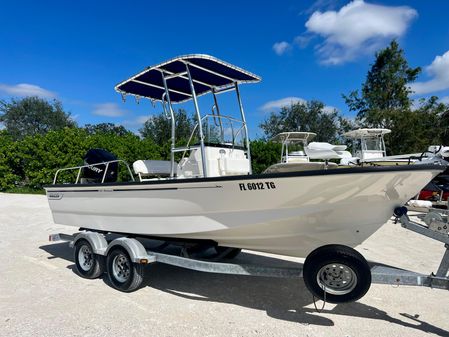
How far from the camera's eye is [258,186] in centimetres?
352

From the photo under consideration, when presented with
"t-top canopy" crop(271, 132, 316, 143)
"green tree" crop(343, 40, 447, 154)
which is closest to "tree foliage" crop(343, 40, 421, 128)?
"green tree" crop(343, 40, 447, 154)

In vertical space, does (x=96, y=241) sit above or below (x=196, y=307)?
above

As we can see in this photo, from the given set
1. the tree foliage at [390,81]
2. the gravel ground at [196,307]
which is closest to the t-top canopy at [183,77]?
the gravel ground at [196,307]

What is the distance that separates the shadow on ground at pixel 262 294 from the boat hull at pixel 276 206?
64 centimetres

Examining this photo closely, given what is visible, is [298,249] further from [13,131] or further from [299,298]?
[13,131]

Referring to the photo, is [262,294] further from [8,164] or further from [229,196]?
[8,164]

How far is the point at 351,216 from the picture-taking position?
341 centimetres

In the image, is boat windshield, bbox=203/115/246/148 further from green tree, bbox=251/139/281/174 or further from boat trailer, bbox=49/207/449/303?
green tree, bbox=251/139/281/174

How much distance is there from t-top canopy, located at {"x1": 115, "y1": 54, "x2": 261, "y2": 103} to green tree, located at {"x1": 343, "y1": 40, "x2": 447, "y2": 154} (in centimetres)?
2097

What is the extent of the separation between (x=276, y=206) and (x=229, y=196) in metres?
0.53

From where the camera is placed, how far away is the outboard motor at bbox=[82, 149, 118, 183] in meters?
5.41

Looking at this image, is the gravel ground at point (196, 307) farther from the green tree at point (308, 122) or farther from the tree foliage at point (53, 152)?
the green tree at point (308, 122)

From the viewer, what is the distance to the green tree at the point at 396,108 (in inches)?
907

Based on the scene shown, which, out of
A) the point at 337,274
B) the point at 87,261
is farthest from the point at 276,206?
the point at 87,261
